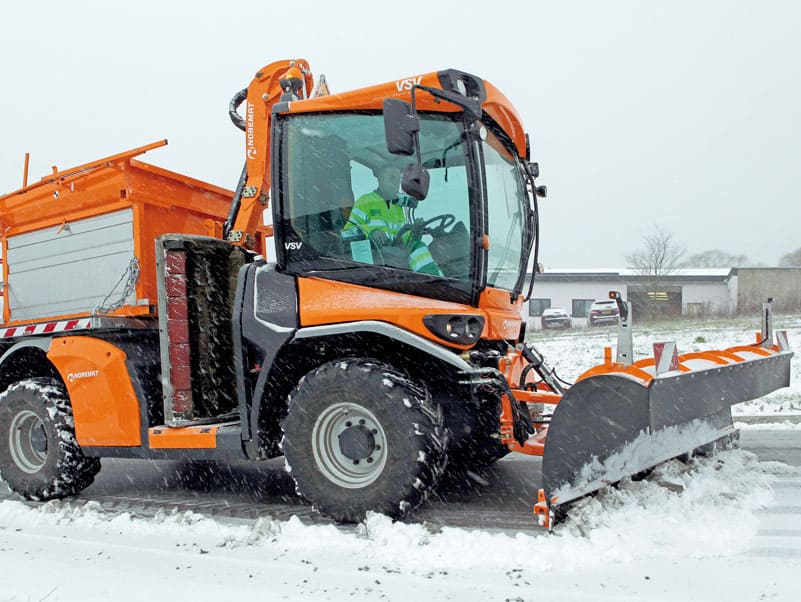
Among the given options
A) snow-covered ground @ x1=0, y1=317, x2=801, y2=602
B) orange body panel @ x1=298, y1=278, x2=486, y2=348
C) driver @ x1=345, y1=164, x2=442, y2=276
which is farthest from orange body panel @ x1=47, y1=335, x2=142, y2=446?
driver @ x1=345, y1=164, x2=442, y2=276

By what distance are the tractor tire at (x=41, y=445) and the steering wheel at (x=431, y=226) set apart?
9.48ft

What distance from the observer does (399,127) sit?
3910 millimetres

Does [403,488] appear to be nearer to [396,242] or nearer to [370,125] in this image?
[396,242]

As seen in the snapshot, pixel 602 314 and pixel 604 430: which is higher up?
pixel 604 430

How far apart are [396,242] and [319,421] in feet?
3.75

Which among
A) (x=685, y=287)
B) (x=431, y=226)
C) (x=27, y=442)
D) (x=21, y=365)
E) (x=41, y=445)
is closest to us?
(x=431, y=226)

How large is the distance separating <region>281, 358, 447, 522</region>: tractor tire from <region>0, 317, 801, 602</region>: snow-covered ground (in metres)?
0.17

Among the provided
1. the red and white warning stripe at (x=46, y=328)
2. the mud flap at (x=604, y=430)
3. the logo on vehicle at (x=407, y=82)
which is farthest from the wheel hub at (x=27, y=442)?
the mud flap at (x=604, y=430)

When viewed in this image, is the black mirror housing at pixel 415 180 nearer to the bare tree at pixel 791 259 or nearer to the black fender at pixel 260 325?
the black fender at pixel 260 325

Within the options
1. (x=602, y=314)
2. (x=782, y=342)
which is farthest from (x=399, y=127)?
(x=602, y=314)

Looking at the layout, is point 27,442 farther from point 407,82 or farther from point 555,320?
point 555,320

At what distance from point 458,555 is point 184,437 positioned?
2.14 metres

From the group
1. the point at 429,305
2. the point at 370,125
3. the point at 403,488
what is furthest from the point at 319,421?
the point at 370,125

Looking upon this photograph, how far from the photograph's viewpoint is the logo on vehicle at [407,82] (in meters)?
4.21
